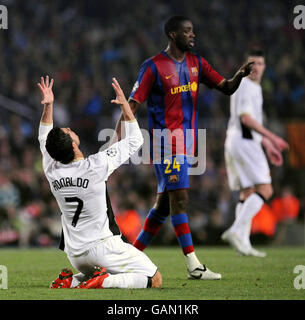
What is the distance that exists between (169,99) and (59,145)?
1750 millimetres

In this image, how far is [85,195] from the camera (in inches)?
248

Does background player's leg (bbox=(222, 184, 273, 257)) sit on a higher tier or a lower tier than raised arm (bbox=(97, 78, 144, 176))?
lower

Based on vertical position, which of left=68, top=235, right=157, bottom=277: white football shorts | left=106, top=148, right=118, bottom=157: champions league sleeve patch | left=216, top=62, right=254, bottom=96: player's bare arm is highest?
left=216, top=62, right=254, bottom=96: player's bare arm

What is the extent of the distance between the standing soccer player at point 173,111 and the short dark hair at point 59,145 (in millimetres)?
1390

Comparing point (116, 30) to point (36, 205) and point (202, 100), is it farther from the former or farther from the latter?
point (36, 205)

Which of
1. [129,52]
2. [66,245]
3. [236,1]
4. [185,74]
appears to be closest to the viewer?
[66,245]

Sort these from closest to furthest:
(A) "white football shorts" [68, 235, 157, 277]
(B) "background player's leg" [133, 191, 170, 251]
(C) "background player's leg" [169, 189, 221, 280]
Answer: (A) "white football shorts" [68, 235, 157, 277], (C) "background player's leg" [169, 189, 221, 280], (B) "background player's leg" [133, 191, 170, 251]

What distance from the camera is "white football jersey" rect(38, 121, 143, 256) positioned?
6.29 m

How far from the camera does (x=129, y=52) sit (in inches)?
742

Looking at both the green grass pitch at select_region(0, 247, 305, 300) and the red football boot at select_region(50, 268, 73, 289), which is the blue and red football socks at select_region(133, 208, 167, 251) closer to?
the green grass pitch at select_region(0, 247, 305, 300)

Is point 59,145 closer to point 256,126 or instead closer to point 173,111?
point 173,111

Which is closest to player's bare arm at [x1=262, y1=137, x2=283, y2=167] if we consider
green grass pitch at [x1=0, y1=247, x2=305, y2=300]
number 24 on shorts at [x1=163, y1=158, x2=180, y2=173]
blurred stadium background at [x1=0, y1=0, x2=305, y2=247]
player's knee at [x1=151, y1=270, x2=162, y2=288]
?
green grass pitch at [x1=0, y1=247, x2=305, y2=300]
